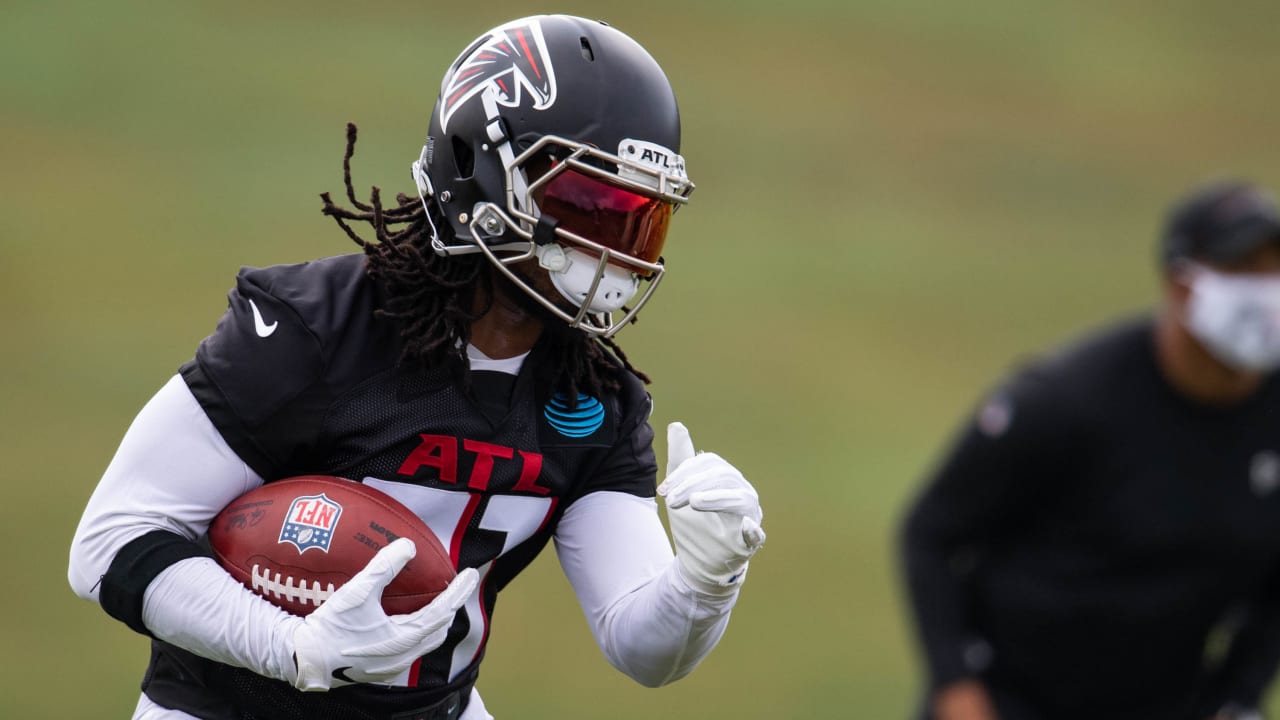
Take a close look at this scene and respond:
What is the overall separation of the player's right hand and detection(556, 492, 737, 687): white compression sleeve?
2.95 feet

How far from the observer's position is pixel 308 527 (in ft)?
11.2

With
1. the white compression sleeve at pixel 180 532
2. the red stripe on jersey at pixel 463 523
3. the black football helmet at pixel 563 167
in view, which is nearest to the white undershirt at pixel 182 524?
the white compression sleeve at pixel 180 532

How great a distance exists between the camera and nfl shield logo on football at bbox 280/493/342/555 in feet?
11.2

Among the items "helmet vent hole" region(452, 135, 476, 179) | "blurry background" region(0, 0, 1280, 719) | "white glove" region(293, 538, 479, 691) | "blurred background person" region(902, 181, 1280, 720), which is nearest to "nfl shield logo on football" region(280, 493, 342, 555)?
"white glove" region(293, 538, 479, 691)

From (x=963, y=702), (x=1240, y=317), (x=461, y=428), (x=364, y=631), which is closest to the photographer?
(x=1240, y=317)

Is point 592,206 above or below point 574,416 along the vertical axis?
above

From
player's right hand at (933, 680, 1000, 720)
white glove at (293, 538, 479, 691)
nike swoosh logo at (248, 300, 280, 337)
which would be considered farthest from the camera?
nike swoosh logo at (248, 300, 280, 337)

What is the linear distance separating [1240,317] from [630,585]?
160 cm

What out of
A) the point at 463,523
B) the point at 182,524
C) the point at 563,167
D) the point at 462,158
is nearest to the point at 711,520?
the point at 463,523

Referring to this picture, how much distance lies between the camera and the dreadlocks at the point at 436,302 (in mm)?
3600

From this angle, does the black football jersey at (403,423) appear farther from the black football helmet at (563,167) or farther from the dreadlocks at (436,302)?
the black football helmet at (563,167)

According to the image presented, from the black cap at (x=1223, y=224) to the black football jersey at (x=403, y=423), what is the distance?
1469 millimetres

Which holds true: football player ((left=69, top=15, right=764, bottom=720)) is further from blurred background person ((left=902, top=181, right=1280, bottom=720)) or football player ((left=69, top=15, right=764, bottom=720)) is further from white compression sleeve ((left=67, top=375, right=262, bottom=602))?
blurred background person ((left=902, top=181, right=1280, bottom=720))

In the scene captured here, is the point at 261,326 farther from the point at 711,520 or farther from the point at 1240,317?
the point at 1240,317
